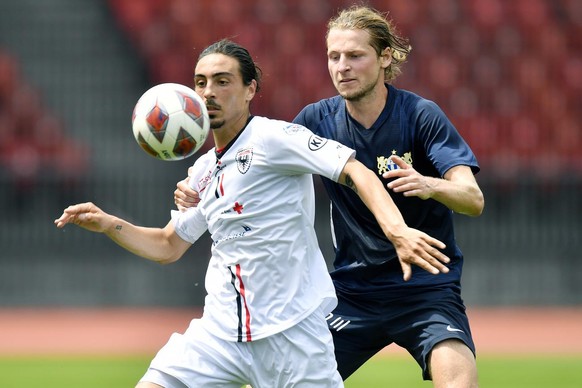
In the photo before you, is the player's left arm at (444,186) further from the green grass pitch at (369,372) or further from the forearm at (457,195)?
the green grass pitch at (369,372)

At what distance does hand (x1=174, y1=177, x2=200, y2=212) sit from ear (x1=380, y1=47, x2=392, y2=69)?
129cm

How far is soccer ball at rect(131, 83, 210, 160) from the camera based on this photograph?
17.5ft

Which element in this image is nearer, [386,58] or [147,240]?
[147,240]

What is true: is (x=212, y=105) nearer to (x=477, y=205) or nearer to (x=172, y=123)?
(x=172, y=123)

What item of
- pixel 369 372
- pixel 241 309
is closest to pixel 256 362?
pixel 241 309

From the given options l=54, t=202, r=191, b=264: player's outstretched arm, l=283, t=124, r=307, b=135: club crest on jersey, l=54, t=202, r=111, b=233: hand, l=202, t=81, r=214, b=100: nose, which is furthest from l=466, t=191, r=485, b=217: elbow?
l=54, t=202, r=111, b=233: hand

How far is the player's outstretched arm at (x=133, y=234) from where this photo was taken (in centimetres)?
568

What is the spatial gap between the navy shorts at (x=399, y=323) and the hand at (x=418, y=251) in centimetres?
106

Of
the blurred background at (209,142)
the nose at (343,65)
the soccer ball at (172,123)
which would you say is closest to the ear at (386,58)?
the nose at (343,65)

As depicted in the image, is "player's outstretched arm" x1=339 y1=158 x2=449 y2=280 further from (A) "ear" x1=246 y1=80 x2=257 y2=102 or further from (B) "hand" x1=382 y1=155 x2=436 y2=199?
(A) "ear" x1=246 y1=80 x2=257 y2=102

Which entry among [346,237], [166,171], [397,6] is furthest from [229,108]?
[397,6]

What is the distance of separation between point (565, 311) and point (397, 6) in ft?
19.0

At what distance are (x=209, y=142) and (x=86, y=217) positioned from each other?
29.9 ft

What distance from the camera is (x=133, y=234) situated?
19.2 feet
